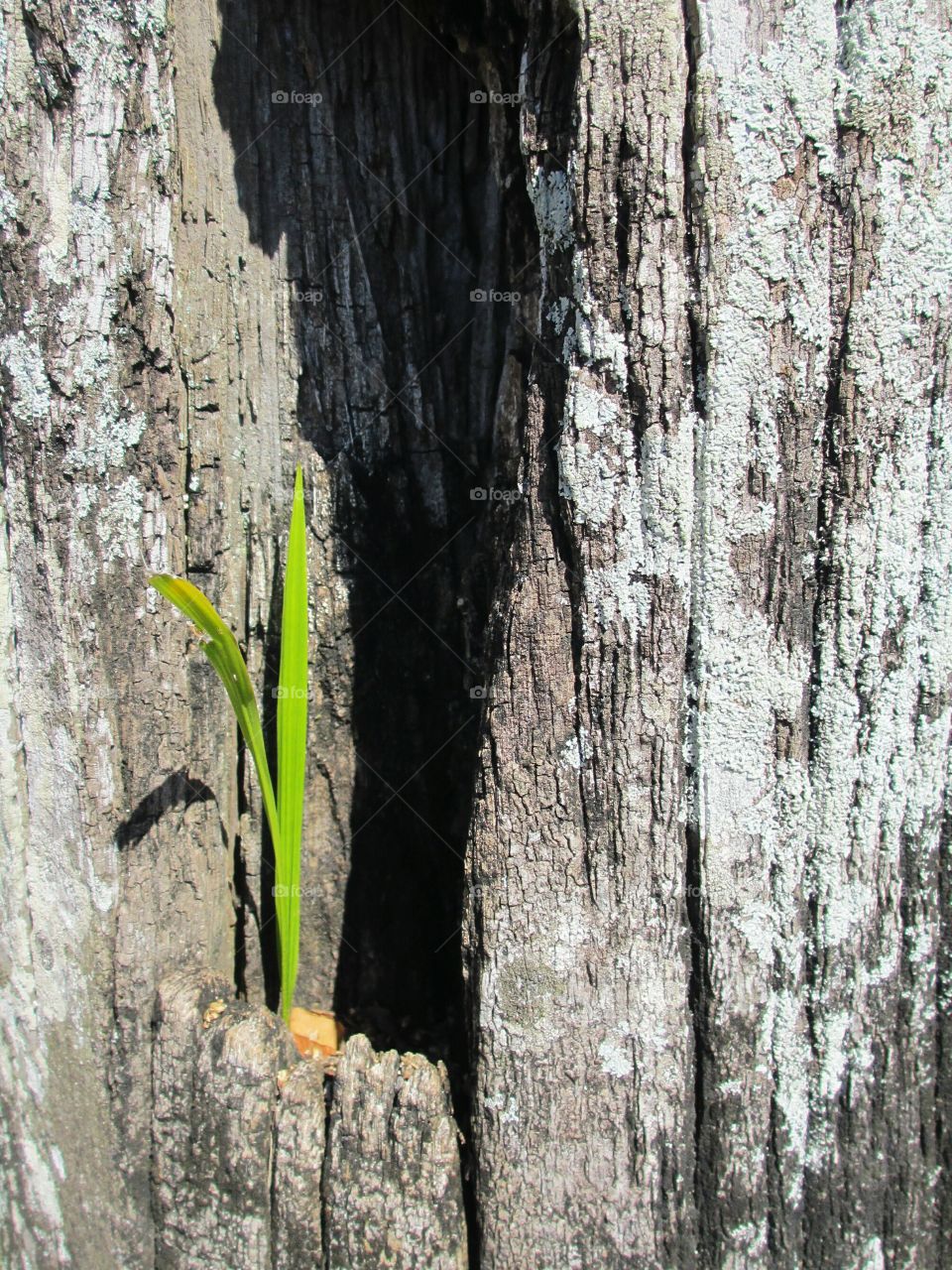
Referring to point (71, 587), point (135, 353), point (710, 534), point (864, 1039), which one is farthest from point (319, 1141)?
point (135, 353)

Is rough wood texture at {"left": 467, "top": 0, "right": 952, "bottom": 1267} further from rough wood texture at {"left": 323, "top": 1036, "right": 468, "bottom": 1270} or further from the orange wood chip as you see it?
the orange wood chip

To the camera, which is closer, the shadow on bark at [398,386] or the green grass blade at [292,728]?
the green grass blade at [292,728]

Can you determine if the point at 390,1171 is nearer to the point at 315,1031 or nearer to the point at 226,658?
the point at 315,1031

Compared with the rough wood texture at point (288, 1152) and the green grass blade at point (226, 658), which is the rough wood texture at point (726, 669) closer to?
the rough wood texture at point (288, 1152)

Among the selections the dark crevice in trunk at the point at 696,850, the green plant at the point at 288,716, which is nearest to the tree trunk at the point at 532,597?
the dark crevice in trunk at the point at 696,850

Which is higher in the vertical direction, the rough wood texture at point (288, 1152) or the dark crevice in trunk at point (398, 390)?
the dark crevice in trunk at point (398, 390)

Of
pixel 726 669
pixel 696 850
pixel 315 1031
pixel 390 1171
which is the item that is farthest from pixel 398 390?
pixel 390 1171
